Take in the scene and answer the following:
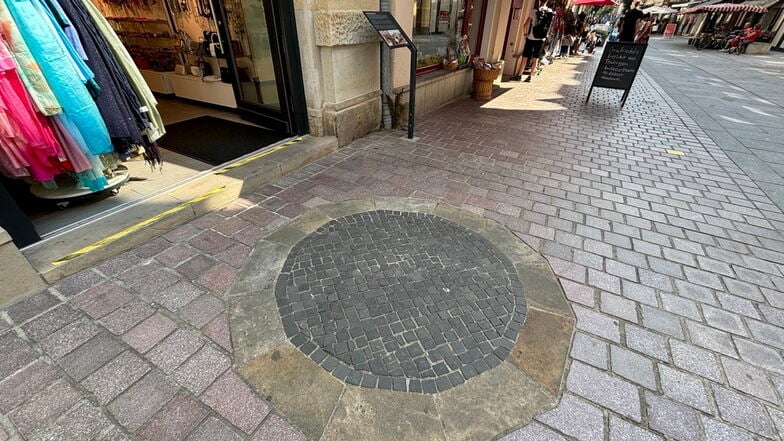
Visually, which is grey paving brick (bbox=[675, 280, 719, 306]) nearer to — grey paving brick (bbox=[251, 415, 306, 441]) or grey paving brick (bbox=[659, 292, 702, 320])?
grey paving brick (bbox=[659, 292, 702, 320])

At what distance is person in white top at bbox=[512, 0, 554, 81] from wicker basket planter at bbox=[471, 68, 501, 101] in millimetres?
2928

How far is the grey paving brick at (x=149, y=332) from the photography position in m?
1.96

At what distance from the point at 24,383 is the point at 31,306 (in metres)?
0.69

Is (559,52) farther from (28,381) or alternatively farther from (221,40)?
(28,381)

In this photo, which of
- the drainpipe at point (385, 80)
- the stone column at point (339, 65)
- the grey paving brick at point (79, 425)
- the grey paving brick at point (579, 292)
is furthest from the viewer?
the drainpipe at point (385, 80)

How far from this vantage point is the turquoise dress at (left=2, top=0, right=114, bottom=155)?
2072 millimetres

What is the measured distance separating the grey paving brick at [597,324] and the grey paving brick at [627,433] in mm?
560

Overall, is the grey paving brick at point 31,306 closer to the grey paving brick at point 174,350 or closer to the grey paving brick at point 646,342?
the grey paving brick at point 174,350

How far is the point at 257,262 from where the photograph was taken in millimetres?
2623

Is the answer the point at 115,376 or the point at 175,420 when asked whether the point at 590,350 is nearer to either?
the point at 175,420

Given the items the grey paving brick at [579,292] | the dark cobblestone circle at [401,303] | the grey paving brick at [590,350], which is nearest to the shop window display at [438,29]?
the dark cobblestone circle at [401,303]

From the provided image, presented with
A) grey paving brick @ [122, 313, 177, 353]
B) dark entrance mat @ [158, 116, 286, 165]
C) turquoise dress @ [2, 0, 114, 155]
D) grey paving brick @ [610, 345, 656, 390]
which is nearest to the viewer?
grey paving brick @ [610, 345, 656, 390]

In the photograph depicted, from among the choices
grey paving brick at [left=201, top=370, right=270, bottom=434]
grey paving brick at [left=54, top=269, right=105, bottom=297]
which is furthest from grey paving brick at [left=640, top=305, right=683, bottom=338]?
grey paving brick at [left=54, top=269, right=105, bottom=297]

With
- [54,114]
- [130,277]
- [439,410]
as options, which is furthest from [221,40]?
[439,410]
